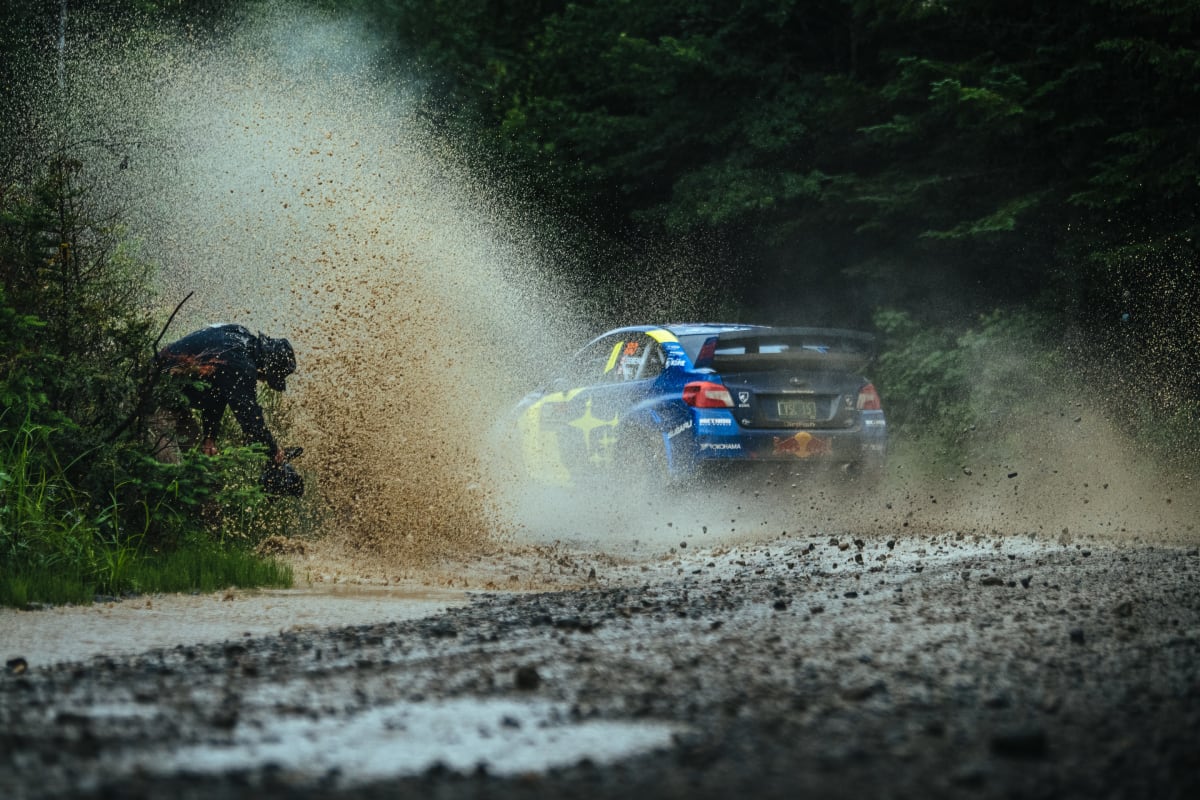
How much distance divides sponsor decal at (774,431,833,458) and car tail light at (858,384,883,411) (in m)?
0.46

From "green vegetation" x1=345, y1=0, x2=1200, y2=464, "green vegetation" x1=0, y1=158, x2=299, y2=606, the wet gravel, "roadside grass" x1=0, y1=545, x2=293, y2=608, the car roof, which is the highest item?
"green vegetation" x1=345, y1=0, x2=1200, y2=464

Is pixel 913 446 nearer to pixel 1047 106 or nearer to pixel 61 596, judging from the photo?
pixel 1047 106

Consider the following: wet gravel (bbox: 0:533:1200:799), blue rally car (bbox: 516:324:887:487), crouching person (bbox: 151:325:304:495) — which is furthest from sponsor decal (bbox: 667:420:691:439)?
wet gravel (bbox: 0:533:1200:799)

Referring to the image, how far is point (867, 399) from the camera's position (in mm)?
11688

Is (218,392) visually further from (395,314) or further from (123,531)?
(395,314)

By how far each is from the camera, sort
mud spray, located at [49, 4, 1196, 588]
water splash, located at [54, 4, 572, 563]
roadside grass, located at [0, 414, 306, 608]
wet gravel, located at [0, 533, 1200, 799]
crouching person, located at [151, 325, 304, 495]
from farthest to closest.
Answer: water splash, located at [54, 4, 572, 563], mud spray, located at [49, 4, 1196, 588], crouching person, located at [151, 325, 304, 495], roadside grass, located at [0, 414, 306, 608], wet gravel, located at [0, 533, 1200, 799]

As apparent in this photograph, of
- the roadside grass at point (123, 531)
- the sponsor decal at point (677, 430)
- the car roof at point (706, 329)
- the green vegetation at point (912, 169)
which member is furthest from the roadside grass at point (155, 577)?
the green vegetation at point (912, 169)

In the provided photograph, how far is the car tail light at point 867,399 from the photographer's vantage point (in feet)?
38.1

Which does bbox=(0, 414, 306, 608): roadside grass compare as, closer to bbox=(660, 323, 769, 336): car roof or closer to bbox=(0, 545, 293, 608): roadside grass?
bbox=(0, 545, 293, 608): roadside grass

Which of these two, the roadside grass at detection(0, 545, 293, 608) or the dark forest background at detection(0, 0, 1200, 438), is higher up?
the dark forest background at detection(0, 0, 1200, 438)

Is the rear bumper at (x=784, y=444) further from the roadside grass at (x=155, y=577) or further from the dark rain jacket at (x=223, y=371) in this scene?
the roadside grass at (x=155, y=577)

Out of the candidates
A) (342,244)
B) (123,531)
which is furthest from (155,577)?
(342,244)

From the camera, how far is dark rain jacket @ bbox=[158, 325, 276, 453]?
962cm

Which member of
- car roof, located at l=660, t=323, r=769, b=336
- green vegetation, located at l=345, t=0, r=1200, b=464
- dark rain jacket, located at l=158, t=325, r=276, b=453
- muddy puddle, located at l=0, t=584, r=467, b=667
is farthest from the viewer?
green vegetation, located at l=345, t=0, r=1200, b=464
